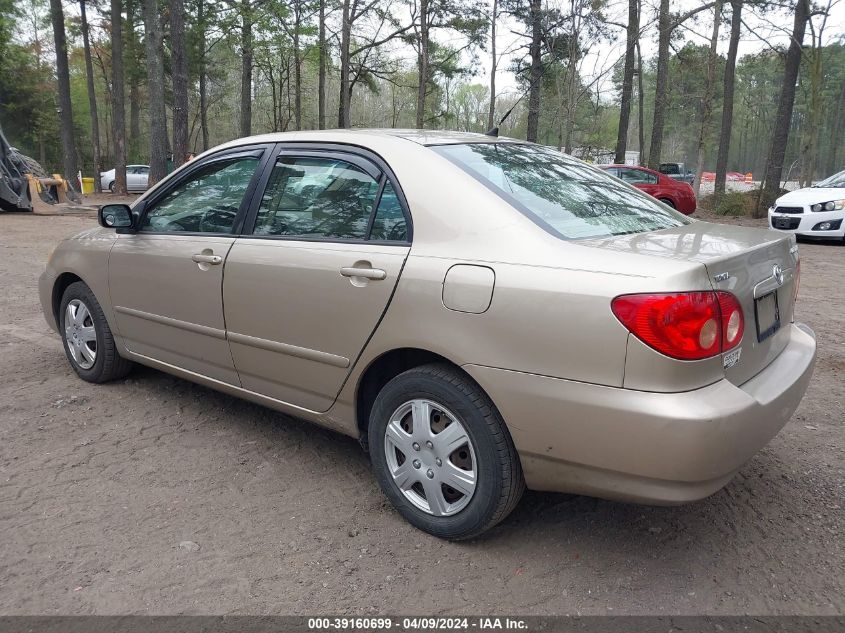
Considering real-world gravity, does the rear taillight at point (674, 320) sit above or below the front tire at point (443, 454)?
above

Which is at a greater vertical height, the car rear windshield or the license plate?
the car rear windshield

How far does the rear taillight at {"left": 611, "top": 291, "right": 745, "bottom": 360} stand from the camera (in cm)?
213

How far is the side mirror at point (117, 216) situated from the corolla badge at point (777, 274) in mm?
3359

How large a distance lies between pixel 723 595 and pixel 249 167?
2869 millimetres

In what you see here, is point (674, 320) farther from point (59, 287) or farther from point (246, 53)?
point (246, 53)

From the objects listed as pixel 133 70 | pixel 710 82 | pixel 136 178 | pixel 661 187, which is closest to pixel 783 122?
pixel 710 82

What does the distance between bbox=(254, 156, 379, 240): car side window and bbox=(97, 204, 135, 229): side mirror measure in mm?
1079

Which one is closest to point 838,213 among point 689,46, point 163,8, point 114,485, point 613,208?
point 613,208

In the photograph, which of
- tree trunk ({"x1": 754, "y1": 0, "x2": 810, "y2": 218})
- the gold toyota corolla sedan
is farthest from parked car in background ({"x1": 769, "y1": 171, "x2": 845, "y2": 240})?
the gold toyota corolla sedan

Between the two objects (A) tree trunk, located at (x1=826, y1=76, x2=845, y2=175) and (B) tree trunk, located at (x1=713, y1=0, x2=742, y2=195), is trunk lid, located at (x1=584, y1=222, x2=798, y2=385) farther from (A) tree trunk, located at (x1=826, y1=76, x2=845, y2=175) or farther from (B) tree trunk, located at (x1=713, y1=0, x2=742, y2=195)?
(A) tree trunk, located at (x1=826, y1=76, x2=845, y2=175)

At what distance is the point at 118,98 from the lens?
26.5m

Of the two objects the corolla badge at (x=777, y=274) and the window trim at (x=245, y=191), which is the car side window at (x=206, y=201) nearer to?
the window trim at (x=245, y=191)

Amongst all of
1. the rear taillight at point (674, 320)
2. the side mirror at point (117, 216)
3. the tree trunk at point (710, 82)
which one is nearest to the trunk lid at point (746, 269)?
the rear taillight at point (674, 320)

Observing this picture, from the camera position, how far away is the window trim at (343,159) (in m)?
2.86
